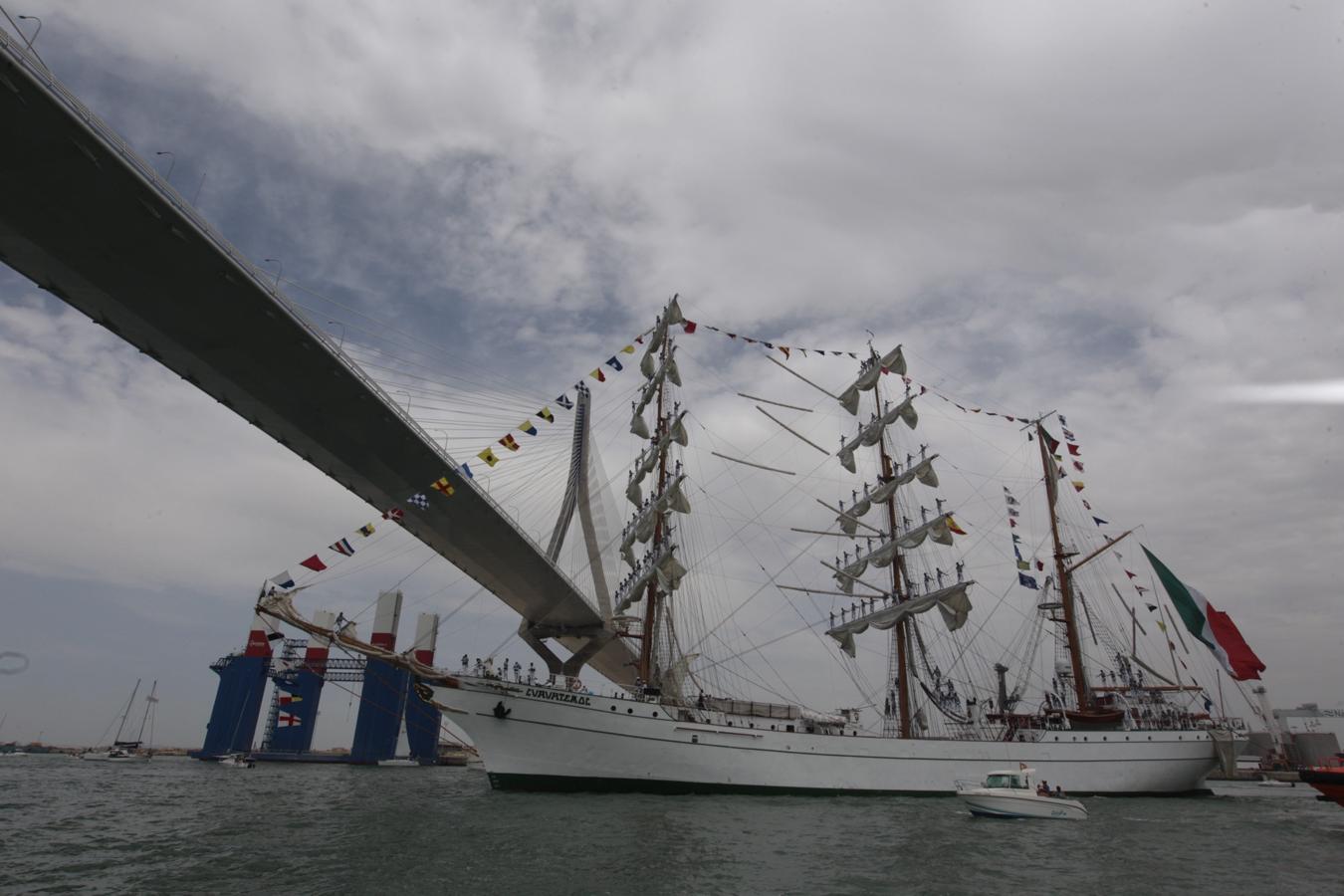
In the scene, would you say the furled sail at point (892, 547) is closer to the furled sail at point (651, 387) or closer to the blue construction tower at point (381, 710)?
the furled sail at point (651, 387)

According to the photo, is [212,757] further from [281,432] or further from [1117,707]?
[1117,707]

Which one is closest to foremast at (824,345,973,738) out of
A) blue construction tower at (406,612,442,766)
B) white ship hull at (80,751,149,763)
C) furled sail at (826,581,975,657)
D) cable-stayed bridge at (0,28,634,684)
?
furled sail at (826,581,975,657)

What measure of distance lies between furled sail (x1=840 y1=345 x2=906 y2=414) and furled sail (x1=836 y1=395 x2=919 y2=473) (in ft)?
4.62

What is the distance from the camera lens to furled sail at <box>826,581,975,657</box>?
31328 mm

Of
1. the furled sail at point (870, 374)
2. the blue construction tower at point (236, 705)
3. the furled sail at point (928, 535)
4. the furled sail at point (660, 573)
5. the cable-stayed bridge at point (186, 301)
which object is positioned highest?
the furled sail at point (870, 374)

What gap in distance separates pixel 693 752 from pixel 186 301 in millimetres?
21550

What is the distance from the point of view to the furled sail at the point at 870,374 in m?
37.2

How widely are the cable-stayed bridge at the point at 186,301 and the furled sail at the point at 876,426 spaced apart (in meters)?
17.6

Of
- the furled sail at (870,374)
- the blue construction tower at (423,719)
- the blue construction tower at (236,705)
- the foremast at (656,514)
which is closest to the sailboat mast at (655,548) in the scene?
the foremast at (656,514)

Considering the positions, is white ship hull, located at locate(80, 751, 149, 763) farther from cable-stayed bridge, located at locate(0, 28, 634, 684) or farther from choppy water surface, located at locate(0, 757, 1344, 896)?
cable-stayed bridge, located at locate(0, 28, 634, 684)

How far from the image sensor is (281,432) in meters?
27.4

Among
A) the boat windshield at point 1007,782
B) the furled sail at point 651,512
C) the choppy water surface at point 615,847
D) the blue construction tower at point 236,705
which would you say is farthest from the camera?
the blue construction tower at point 236,705

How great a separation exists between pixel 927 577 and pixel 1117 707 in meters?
11.6

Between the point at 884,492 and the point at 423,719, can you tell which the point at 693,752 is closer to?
the point at 884,492
